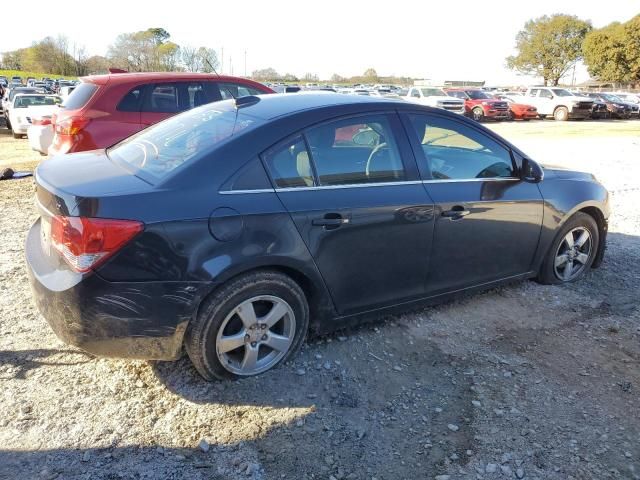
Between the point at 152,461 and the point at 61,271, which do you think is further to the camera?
the point at 61,271

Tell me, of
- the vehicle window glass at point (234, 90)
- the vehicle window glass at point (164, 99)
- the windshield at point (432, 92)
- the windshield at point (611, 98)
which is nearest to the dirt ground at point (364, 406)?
the vehicle window glass at point (164, 99)

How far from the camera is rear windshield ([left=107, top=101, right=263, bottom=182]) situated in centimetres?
305

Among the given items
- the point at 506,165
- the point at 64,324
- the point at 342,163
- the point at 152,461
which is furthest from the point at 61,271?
the point at 506,165

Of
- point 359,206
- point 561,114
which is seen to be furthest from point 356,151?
point 561,114

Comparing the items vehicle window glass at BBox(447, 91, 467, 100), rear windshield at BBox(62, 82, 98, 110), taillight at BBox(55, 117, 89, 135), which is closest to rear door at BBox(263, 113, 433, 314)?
taillight at BBox(55, 117, 89, 135)

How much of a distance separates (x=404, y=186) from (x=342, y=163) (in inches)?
18.1

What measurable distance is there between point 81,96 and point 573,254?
6.40m

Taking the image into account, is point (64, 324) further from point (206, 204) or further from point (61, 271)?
point (206, 204)

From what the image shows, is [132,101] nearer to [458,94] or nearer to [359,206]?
[359,206]

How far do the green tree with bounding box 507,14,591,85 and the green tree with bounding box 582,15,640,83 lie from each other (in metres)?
4.34

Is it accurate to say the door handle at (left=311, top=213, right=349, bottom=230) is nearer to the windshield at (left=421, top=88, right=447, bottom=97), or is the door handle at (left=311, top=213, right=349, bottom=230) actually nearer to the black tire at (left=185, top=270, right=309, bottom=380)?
the black tire at (left=185, top=270, right=309, bottom=380)

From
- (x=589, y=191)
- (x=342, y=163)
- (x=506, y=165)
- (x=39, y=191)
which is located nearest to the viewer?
(x=39, y=191)

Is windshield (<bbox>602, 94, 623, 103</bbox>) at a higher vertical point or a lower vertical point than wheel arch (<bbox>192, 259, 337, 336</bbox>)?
higher

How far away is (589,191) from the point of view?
4.62 meters
